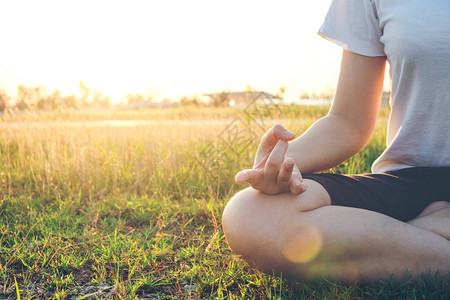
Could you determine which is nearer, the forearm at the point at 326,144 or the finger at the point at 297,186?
the finger at the point at 297,186

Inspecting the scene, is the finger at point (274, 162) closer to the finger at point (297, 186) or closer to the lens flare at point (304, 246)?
the finger at point (297, 186)

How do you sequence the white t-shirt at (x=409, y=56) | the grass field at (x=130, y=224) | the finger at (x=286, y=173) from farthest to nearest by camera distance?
the grass field at (x=130, y=224) < the white t-shirt at (x=409, y=56) < the finger at (x=286, y=173)

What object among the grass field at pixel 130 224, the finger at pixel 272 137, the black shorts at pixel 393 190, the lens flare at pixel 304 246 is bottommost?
the grass field at pixel 130 224

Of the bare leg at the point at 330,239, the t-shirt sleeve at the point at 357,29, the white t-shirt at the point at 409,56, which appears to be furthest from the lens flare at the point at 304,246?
the t-shirt sleeve at the point at 357,29

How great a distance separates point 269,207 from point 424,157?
0.59 m

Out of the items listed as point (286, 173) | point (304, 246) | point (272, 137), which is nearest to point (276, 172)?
point (286, 173)

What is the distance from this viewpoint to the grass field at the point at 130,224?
4.45 ft

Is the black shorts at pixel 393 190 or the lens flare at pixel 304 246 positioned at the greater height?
the black shorts at pixel 393 190

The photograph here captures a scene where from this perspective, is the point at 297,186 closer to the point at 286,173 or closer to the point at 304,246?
the point at 286,173

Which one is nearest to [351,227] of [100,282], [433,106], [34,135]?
[433,106]

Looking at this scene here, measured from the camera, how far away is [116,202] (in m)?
2.48

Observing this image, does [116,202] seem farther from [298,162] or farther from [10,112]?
[10,112]

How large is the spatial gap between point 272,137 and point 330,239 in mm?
339

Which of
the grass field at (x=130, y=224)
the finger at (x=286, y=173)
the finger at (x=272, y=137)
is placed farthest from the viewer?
the grass field at (x=130, y=224)
